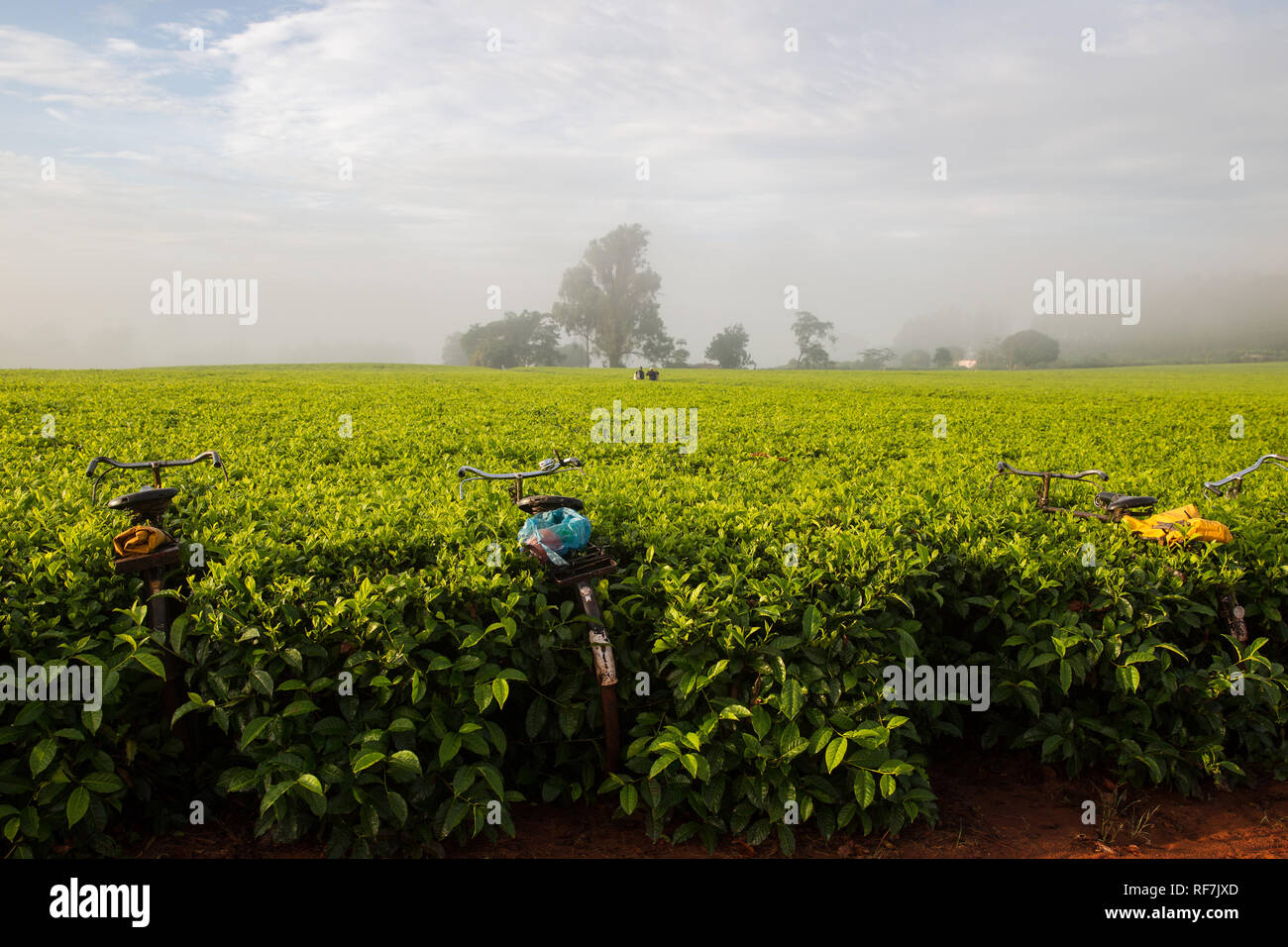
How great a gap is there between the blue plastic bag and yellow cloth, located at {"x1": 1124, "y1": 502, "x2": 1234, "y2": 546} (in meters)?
3.47

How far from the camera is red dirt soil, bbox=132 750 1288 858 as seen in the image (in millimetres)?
3562

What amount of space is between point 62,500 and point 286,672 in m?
2.53

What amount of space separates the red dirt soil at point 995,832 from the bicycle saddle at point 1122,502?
5.47ft

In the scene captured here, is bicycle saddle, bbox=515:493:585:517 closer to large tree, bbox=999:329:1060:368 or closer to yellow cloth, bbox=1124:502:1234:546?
yellow cloth, bbox=1124:502:1234:546

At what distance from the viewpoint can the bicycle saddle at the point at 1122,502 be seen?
482 cm

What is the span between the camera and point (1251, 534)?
4.94 metres

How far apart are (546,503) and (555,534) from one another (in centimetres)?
30

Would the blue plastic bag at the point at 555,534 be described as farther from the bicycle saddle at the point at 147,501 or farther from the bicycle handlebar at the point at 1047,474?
the bicycle handlebar at the point at 1047,474

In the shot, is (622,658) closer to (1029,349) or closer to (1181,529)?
(1181,529)

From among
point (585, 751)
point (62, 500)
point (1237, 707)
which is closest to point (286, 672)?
point (585, 751)

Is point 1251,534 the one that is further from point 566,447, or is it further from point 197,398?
point 197,398

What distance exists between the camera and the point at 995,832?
3.82 meters

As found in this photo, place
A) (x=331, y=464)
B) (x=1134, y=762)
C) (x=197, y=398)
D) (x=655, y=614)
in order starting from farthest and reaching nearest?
(x=197, y=398), (x=331, y=464), (x=1134, y=762), (x=655, y=614)

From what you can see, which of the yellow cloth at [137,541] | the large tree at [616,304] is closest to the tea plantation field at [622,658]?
the yellow cloth at [137,541]
